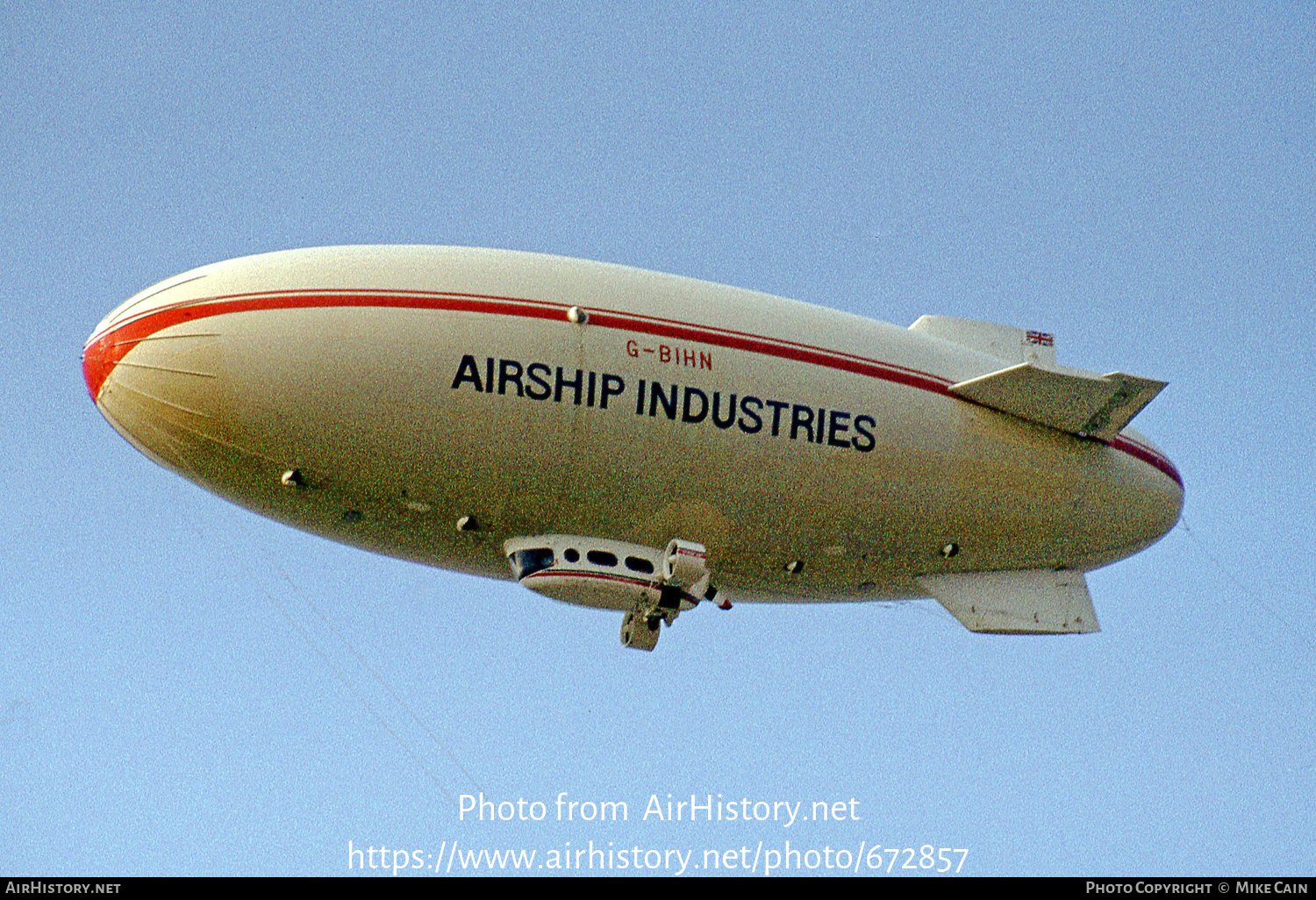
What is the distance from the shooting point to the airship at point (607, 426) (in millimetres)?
26375

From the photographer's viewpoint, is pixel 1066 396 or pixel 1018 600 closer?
pixel 1066 396

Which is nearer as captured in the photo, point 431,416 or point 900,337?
point 431,416

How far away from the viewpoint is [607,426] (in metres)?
27.2

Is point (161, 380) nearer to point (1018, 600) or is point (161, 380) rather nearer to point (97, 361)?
point (97, 361)

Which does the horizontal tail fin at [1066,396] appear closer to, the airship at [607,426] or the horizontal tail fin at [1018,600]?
the airship at [607,426]

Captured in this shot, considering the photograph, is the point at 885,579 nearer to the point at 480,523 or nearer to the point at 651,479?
the point at 651,479

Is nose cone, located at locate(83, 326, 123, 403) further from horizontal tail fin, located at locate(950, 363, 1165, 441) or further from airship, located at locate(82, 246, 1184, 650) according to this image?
horizontal tail fin, located at locate(950, 363, 1165, 441)

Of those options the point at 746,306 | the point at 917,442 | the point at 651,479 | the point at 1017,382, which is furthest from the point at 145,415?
the point at 1017,382

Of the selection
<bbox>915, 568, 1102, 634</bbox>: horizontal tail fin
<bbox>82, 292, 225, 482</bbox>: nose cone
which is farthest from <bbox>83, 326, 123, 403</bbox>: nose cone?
<bbox>915, 568, 1102, 634</bbox>: horizontal tail fin

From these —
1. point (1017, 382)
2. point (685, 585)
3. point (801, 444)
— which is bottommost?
point (685, 585)

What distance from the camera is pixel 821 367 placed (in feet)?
95.5

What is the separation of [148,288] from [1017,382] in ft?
53.6

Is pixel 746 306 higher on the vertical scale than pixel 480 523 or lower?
higher

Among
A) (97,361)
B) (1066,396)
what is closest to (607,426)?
(97,361)
